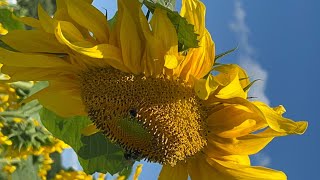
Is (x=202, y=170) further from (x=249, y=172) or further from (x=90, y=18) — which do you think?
(x=90, y=18)

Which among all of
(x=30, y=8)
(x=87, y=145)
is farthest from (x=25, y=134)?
(x=87, y=145)

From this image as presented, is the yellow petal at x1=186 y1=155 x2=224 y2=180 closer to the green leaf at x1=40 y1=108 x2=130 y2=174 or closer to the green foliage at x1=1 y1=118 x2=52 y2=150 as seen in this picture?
the green leaf at x1=40 y1=108 x2=130 y2=174

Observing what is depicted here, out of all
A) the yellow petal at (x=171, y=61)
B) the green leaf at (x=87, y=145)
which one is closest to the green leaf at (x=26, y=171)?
the green leaf at (x=87, y=145)

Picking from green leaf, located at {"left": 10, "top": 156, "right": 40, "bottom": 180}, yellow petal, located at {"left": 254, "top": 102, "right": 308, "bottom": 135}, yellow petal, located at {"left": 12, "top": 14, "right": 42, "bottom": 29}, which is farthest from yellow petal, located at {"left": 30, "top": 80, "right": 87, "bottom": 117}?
green leaf, located at {"left": 10, "top": 156, "right": 40, "bottom": 180}

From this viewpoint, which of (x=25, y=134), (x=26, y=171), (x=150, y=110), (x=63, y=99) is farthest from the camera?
(x=26, y=171)

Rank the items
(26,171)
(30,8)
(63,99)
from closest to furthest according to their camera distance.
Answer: (63,99) → (30,8) → (26,171)

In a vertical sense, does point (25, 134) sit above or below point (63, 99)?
below

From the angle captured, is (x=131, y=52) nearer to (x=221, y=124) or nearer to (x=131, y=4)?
(x=131, y=4)

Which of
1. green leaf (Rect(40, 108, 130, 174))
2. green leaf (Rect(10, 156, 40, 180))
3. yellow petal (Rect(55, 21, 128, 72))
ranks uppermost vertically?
yellow petal (Rect(55, 21, 128, 72))
